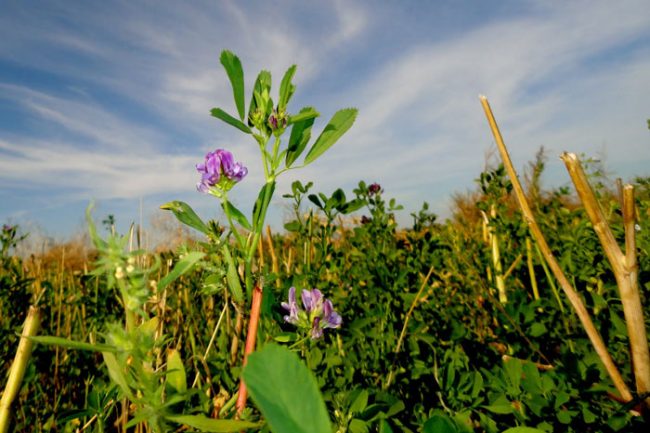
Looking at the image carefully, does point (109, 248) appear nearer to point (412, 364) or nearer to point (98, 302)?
point (412, 364)

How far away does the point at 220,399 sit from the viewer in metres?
0.73

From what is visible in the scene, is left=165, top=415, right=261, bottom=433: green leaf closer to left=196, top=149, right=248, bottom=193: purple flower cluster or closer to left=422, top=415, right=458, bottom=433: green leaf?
left=422, top=415, right=458, bottom=433: green leaf

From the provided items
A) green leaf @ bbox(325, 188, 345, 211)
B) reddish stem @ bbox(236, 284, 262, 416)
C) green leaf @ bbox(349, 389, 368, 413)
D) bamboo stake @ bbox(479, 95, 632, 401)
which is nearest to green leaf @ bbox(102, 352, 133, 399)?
reddish stem @ bbox(236, 284, 262, 416)

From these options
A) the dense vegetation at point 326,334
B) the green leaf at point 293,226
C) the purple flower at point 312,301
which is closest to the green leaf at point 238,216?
the dense vegetation at point 326,334

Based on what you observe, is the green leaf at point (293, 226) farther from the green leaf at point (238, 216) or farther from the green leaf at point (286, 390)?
the green leaf at point (286, 390)

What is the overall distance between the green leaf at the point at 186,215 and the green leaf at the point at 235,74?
0.18 meters

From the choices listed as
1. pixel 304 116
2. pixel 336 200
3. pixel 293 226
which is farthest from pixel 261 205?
pixel 293 226

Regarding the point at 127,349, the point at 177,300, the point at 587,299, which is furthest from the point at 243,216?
the point at 177,300

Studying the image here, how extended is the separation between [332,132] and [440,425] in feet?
1.49

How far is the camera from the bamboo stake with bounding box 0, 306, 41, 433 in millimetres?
678

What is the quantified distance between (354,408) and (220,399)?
0.26 m

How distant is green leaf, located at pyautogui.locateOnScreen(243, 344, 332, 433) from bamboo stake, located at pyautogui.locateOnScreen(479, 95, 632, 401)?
48cm

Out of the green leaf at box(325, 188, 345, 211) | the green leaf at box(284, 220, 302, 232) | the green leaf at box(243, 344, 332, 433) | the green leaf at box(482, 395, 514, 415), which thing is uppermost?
the green leaf at box(325, 188, 345, 211)

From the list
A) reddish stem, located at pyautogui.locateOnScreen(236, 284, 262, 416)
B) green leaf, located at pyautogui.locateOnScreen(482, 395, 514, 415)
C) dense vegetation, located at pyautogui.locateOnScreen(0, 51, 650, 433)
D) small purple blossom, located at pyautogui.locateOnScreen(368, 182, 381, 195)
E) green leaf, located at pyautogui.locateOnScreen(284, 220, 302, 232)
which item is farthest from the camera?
small purple blossom, located at pyautogui.locateOnScreen(368, 182, 381, 195)
